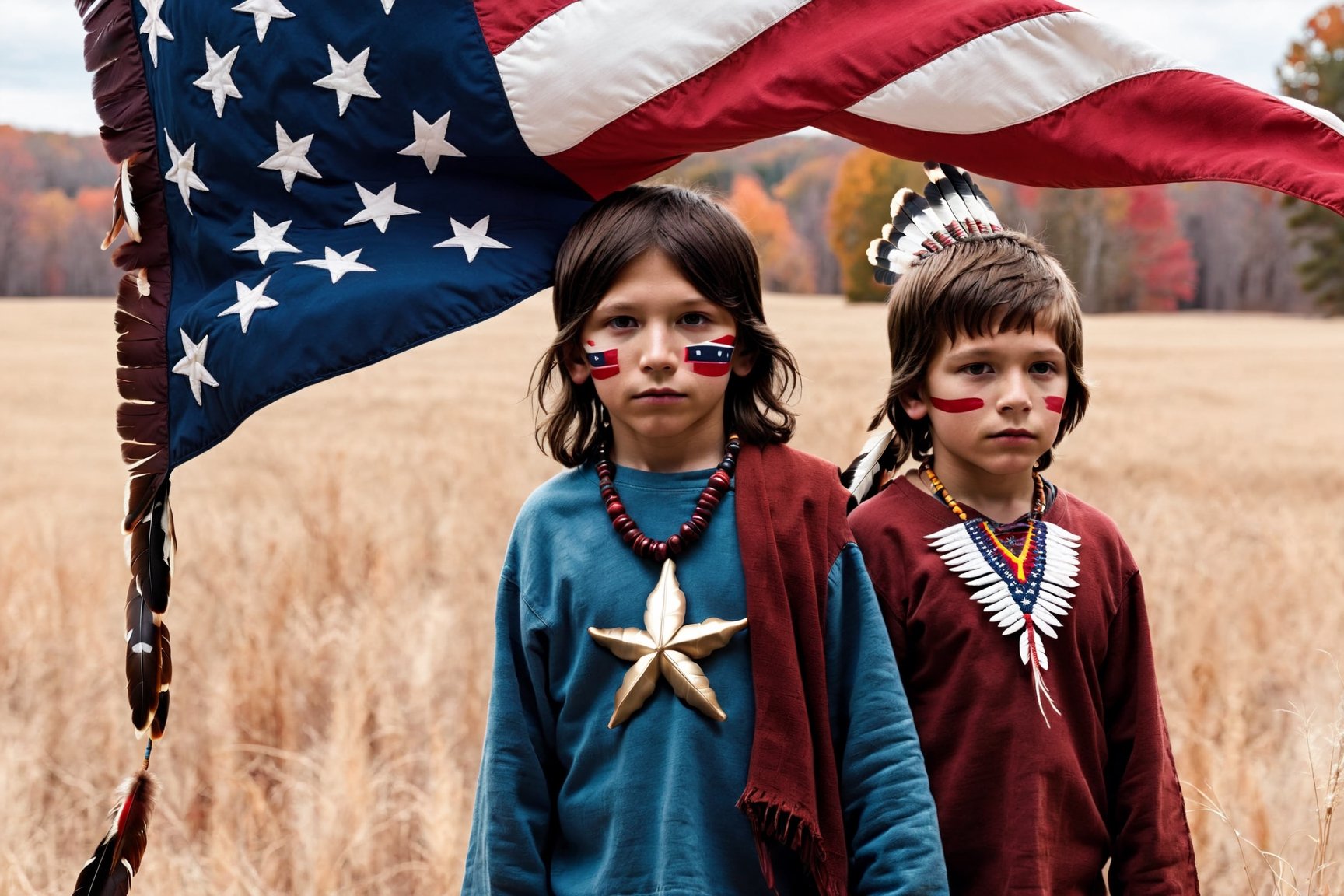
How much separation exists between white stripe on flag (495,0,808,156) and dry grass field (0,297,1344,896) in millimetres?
492

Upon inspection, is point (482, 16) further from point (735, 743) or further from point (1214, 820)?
point (1214, 820)

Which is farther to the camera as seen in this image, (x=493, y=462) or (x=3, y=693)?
(x=493, y=462)

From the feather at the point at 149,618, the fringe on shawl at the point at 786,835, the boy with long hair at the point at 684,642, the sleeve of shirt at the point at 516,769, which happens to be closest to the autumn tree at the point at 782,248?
the feather at the point at 149,618

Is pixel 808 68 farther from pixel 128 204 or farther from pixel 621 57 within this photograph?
pixel 128 204

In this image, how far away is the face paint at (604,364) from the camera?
2268 mm

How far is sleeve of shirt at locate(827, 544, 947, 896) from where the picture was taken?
2.18 m

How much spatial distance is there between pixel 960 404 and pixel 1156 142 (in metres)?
0.57

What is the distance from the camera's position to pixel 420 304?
7.88 ft

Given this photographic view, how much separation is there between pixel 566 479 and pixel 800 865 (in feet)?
2.51

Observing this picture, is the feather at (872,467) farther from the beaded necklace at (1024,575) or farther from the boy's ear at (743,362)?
the boy's ear at (743,362)

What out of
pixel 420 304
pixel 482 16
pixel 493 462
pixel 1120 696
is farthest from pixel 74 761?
pixel 493 462

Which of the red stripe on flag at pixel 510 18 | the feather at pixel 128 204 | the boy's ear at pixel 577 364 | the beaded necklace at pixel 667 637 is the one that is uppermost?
the red stripe on flag at pixel 510 18

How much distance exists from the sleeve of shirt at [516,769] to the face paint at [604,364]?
0.39m

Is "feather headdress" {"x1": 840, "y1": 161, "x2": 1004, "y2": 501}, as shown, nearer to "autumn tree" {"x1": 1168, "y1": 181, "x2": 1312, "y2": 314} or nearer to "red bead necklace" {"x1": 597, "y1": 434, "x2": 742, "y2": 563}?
"red bead necklace" {"x1": 597, "y1": 434, "x2": 742, "y2": 563}
